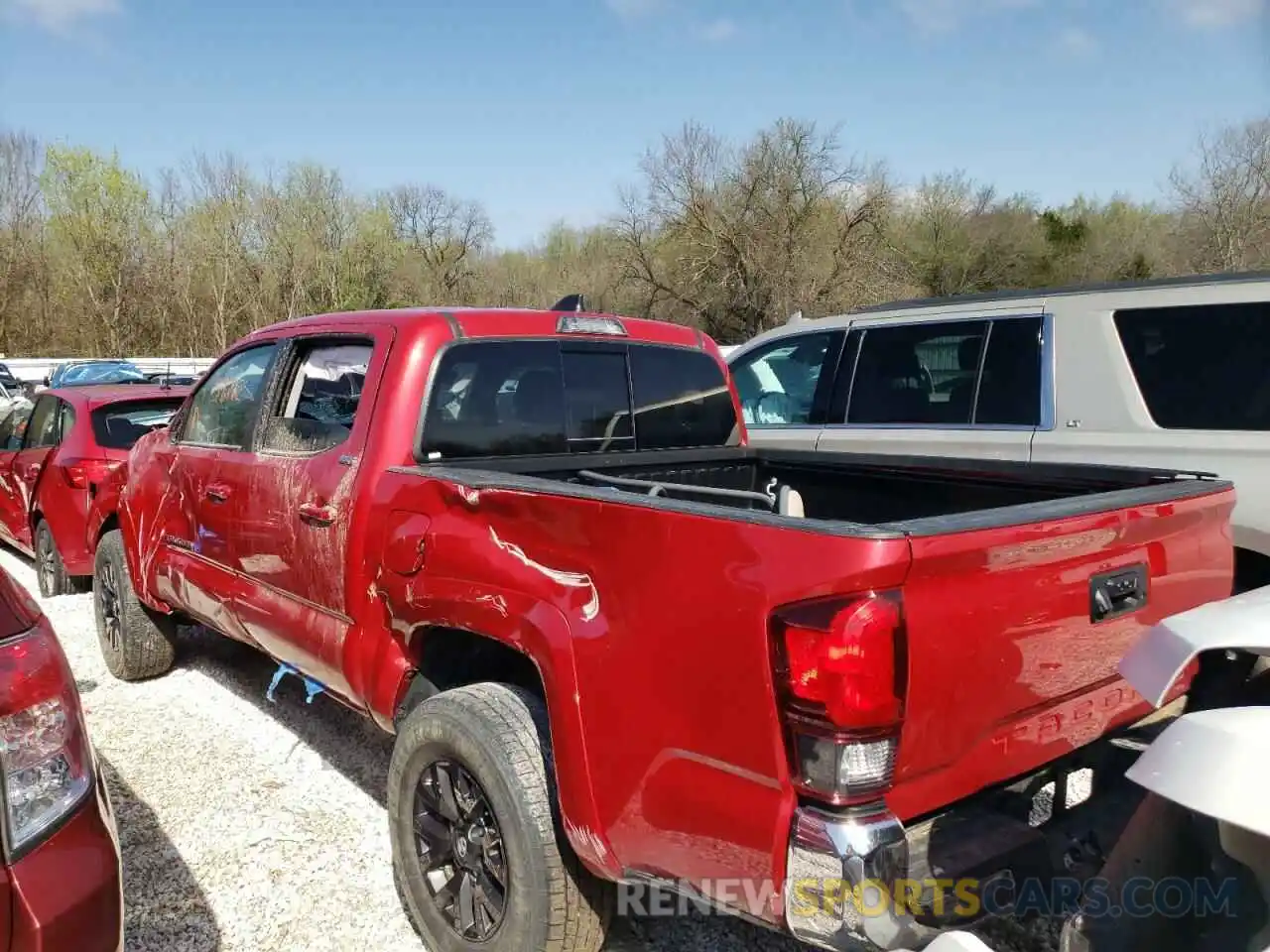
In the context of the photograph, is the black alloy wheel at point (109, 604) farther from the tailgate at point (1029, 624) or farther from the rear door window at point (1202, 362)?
the rear door window at point (1202, 362)

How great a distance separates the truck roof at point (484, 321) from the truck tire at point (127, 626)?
2140 millimetres

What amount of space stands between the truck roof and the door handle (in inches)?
27.4

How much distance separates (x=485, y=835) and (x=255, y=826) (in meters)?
1.53

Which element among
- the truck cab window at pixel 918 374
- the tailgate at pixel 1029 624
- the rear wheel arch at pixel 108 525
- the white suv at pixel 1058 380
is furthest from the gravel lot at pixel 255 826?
the truck cab window at pixel 918 374

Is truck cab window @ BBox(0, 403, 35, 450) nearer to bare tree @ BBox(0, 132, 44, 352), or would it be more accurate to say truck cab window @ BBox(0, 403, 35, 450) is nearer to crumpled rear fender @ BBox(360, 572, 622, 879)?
crumpled rear fender @ BBox(360, 572, 622, 879)

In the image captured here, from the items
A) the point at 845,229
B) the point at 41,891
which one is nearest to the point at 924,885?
the point at 41,891

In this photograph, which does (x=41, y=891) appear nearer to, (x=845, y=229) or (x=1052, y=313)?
(x=1052, y=313)

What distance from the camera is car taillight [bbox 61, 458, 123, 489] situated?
6.36 meters

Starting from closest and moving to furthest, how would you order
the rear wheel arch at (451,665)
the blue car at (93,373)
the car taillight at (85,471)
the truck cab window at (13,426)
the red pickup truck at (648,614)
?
the red pickup truck at (648,614), the rear wheel arch at (451,665), the car taillight at (85,471), the truck cab window at (13,426), the blue car at (93,373)

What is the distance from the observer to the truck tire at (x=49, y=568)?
6.95m

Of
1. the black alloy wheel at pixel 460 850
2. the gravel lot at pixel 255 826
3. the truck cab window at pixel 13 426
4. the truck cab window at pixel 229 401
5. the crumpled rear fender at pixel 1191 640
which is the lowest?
the gravel lot at pixel 255 826

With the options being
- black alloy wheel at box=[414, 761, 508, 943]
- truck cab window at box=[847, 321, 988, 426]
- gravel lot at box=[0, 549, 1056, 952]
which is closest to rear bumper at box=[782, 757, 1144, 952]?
gravel lot at box=[0, 549, 1056, 952]

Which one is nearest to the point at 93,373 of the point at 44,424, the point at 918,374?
the point at 44,424

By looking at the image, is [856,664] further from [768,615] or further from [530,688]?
[530,688]
